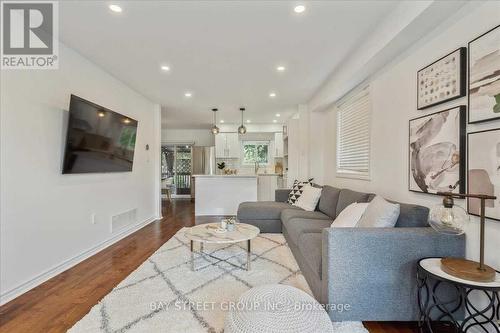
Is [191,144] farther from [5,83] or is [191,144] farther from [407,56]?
[407,56]

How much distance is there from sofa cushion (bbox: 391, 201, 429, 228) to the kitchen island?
158 inches

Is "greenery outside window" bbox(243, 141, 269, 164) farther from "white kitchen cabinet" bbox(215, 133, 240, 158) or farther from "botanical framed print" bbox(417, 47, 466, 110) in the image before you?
"botanical framed print" bbox(417, 47, 466, 110)

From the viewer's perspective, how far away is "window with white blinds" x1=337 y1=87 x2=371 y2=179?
333cm

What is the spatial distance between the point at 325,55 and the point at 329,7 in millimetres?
965

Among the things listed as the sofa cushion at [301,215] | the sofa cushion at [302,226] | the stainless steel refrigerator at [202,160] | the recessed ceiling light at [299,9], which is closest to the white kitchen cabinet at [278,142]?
the stainless steel refrigerator at [202,160]

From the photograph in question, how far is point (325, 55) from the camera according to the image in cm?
307

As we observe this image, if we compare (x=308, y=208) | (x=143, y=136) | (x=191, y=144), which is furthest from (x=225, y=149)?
(x=308, y=208)

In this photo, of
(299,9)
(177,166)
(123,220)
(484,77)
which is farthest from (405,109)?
(177,166)

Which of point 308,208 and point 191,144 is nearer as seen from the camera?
point 308,208

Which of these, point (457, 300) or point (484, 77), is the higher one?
point (484, 77)

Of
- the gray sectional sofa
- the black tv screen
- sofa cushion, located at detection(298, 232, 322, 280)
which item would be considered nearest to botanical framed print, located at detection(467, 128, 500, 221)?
the gray sectional sofa

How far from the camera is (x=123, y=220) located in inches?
160

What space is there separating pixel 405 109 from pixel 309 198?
6.48ft

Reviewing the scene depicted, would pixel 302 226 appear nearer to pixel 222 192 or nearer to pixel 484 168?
pixel 484 168
